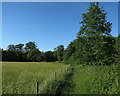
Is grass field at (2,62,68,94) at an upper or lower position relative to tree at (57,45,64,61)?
lower

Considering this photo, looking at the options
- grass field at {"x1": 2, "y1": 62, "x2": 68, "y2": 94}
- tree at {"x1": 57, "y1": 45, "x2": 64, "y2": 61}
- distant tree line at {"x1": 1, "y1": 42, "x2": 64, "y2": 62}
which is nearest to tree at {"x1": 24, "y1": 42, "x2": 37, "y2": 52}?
distant tree line at {"x1": 1, "y1": 42, "x2": 64, "y2": 62}

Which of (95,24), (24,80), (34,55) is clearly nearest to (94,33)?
(95,24)

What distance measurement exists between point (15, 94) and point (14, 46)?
307 feet

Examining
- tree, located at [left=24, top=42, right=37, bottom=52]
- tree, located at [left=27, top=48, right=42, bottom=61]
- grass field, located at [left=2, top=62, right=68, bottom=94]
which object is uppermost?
tree, located at [left=24, top=42, right=37, bottom=52]

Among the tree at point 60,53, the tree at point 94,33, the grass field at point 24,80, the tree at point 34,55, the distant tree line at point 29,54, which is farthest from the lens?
the tree at point 34,55

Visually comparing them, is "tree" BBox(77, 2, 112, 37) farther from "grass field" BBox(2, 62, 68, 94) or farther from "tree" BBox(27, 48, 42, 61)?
"tree" BBox(27, 48, 42, 61)

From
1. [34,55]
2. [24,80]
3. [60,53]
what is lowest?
[24,80]

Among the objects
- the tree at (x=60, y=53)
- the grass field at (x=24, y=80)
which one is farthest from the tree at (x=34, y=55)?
the grass field at (x=24, y=80)

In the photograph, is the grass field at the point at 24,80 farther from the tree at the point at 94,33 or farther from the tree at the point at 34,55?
the tree at the point at 34,55

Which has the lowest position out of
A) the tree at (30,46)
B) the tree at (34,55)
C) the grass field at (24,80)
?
the grass field at (24,80)

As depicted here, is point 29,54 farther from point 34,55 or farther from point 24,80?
point 24,80

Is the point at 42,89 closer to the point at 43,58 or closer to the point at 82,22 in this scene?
the point at 82,22

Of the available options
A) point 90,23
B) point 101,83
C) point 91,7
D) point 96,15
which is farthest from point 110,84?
point 91,7

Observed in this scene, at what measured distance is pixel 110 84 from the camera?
3971 millimetres
